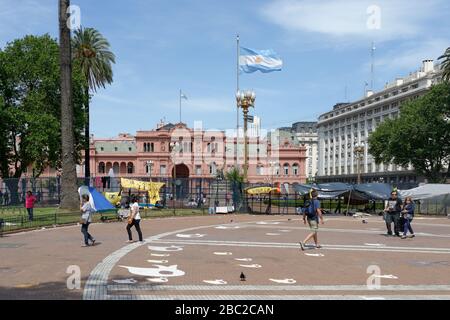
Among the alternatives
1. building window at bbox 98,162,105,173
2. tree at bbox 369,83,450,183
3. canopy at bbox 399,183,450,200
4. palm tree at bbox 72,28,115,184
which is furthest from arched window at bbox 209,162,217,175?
canopy at bbox 399,183,450,200

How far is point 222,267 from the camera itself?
39.2 ft

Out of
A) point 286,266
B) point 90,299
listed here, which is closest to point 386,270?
point 286,266

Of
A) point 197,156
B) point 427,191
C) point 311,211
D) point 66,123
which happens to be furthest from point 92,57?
point 197,156

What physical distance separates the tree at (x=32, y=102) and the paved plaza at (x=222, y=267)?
3008 centimetres

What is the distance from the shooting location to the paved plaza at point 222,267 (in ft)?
29.5

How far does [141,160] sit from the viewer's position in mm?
99000

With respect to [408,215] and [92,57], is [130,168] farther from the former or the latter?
[408,215]

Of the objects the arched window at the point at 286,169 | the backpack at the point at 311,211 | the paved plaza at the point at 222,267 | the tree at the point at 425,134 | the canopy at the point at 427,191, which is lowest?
the paved plaza at the point at 222,267

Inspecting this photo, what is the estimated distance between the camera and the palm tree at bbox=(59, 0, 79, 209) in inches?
1153

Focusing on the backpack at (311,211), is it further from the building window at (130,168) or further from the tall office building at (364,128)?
the building window at (130,168)

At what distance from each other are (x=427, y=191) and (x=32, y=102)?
36.4 m

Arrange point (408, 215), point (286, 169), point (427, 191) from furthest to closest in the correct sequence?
point (286, 169)
point (427, 191)
point (408, 215)

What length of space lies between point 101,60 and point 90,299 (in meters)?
45.9

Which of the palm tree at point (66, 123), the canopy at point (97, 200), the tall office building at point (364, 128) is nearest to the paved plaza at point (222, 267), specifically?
the canopy at point (97, 200)
